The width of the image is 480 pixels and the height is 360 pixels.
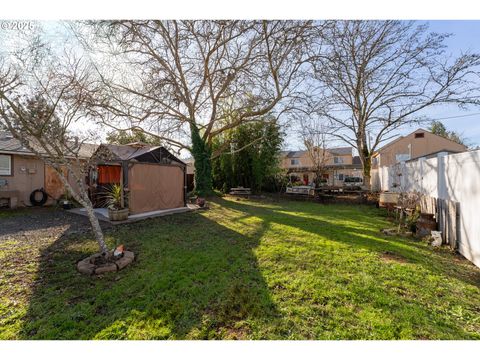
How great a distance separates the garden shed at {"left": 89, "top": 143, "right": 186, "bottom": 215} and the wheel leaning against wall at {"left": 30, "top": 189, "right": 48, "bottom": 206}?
10.5 feet

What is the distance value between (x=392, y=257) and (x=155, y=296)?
4106mm

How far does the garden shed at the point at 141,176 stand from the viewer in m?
7.11

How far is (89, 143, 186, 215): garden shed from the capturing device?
280 inches

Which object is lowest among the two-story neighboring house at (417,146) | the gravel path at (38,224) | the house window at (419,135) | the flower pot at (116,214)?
the gravel path at (38,224)

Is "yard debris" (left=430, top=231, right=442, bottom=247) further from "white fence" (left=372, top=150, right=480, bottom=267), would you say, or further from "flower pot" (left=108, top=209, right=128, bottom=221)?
"flower pot" (left=108, top=209, right=128, bottom=221)

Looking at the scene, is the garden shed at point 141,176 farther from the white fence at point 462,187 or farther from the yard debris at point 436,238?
the white fence at point 462,187

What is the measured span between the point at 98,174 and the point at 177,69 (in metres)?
7.13

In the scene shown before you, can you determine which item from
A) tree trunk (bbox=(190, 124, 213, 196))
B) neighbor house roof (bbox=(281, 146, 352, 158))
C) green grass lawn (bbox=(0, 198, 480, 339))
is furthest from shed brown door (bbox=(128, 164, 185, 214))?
neighbor house roof (bbox=(281, 146, 352, 158))

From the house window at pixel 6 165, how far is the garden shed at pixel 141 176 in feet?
12.4

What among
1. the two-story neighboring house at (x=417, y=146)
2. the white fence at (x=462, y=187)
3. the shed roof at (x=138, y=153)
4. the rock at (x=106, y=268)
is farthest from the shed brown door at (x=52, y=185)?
the two-story neighboring house at (x=417, y=146)

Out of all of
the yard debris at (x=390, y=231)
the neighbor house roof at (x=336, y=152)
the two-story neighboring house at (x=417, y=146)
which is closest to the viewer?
the yard debris at (x=390, y=231)

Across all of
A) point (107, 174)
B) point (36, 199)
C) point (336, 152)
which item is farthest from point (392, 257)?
point (336, 152)

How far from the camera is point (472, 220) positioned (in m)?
3.55
